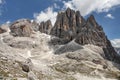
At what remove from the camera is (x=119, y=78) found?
655 ft

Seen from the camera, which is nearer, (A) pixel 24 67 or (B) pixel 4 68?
(B) pixel 4 68

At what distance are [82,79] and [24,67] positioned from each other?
94.3 m

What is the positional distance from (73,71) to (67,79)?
49.8 meters

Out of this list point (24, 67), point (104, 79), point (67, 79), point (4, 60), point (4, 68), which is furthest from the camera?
point (104, 79)

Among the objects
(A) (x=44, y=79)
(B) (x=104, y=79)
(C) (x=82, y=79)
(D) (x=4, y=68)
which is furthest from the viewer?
(B) (x=104, y=79)

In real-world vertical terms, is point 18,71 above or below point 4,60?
below

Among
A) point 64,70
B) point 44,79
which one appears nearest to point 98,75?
point 64,70

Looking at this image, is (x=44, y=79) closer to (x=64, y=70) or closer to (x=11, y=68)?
(x=11, y=68)

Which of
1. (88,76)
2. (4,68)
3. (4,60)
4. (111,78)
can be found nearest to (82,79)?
(88,76)

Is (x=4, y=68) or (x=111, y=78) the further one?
(x=111, y=78)

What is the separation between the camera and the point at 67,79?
493 ft

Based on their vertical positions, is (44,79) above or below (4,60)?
below

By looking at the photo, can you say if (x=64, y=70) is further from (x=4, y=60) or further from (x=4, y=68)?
(x=4, y=68)

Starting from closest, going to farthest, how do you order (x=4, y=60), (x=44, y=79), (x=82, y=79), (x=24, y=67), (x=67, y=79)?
(x=24, y=67)
(x=4, y=60)
(x=44, y=79)
(x=67, y=79)
(x=82, y=79)
